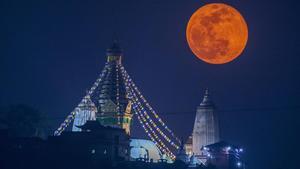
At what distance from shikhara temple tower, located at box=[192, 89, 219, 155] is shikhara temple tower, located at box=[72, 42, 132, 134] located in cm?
1544

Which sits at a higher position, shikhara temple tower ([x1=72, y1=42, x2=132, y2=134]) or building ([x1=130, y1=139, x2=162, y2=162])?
shikhara temple tower ([x1=72, y1=42, x2=132, y2=134])

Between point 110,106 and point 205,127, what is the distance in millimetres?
21887

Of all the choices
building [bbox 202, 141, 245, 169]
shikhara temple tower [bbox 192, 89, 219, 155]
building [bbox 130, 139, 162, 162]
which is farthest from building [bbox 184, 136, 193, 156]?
building [bbox 202, 141, 245, 169]

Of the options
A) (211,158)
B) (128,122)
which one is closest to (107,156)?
(211,158)

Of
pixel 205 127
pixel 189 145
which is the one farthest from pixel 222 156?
pixel 189 145

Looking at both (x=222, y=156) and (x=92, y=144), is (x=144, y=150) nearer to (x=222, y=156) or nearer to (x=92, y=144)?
(x=222, y=156)

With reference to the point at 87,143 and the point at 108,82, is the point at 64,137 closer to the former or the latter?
the point at 87,143

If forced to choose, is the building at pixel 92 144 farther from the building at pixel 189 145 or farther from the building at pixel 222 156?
the building at pixel 189 145

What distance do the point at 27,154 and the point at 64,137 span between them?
9.52 metres

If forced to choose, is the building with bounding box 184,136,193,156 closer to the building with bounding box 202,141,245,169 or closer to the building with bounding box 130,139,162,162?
the building with bounding box 130,139,162,162

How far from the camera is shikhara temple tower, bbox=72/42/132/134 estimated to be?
428 ft

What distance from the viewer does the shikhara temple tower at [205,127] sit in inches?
5320

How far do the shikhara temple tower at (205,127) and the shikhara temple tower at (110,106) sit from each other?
608 inches

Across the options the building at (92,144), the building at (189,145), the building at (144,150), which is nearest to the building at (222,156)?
the building at (144,150)
